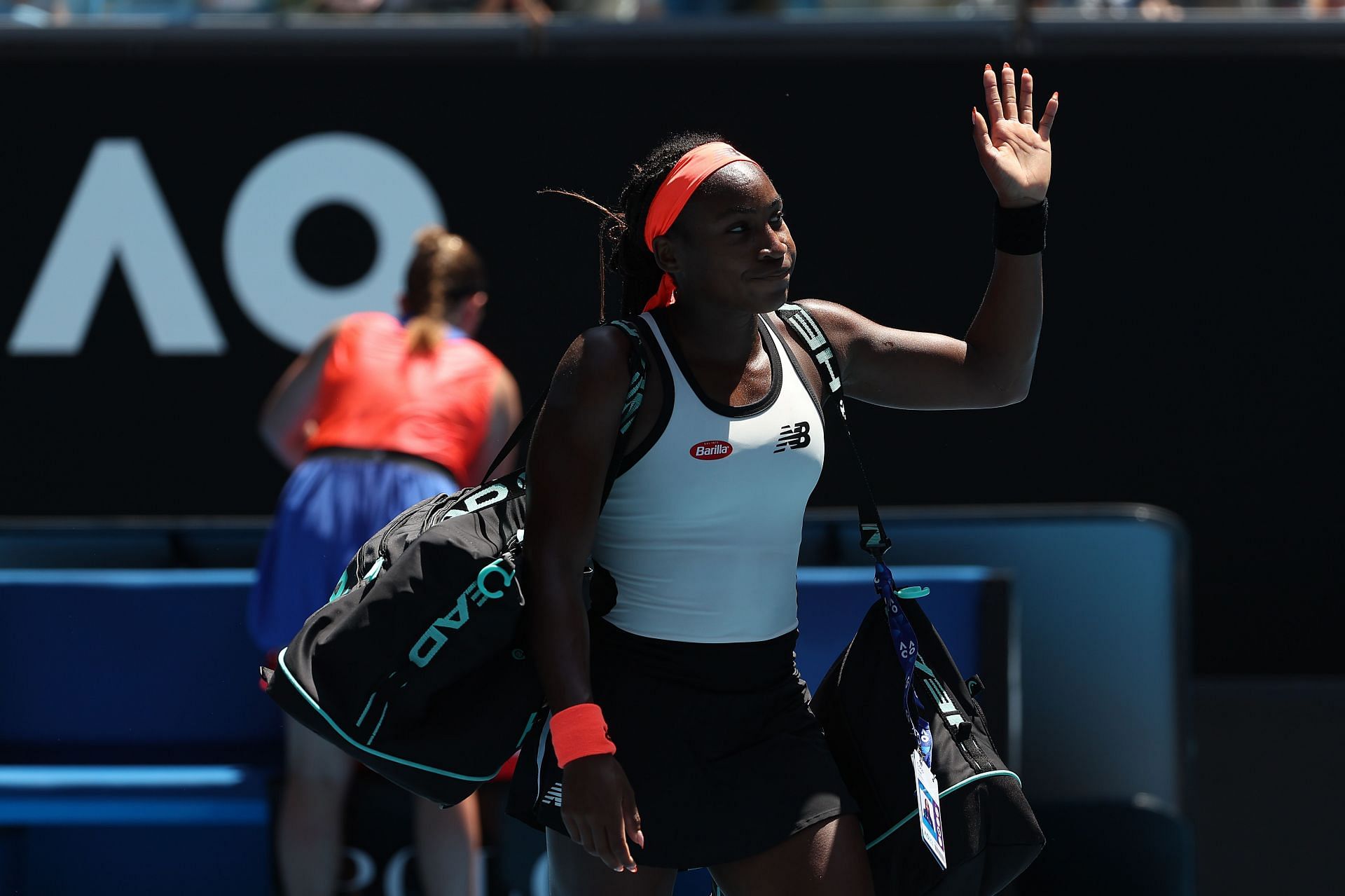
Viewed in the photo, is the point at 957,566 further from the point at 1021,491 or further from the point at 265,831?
the point at 265,831

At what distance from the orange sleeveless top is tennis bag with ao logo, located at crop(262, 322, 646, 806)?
1926mm

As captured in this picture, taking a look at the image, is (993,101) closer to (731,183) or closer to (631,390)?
(731,183)

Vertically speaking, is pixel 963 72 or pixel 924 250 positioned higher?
pixel 963 72

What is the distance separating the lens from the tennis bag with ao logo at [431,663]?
241 centimetres

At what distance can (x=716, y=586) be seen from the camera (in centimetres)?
251

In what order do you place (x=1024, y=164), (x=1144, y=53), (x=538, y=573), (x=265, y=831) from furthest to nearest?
(x=1144, y=53)
(x=265, y=831)
(x=1024, y=164)
(x=538, y=573)

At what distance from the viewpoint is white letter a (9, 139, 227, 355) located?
5.85m

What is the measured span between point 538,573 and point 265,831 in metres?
2.78

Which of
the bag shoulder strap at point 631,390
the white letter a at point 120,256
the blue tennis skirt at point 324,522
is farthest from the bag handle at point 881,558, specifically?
the white letter a at point 120,256

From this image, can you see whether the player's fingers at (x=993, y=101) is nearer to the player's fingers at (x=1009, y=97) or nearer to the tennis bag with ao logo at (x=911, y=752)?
the player's fingers at (x=1009, y=97)

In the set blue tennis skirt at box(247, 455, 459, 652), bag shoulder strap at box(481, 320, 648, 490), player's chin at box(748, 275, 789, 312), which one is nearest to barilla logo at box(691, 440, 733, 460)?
bag shoulder strap at box(481, 320, 648, 490)

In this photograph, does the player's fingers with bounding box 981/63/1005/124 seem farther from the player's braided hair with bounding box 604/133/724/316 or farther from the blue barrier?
the blue barrier

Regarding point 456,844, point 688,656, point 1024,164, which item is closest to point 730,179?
point 1024,164

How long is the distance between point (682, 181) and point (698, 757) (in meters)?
0.89
